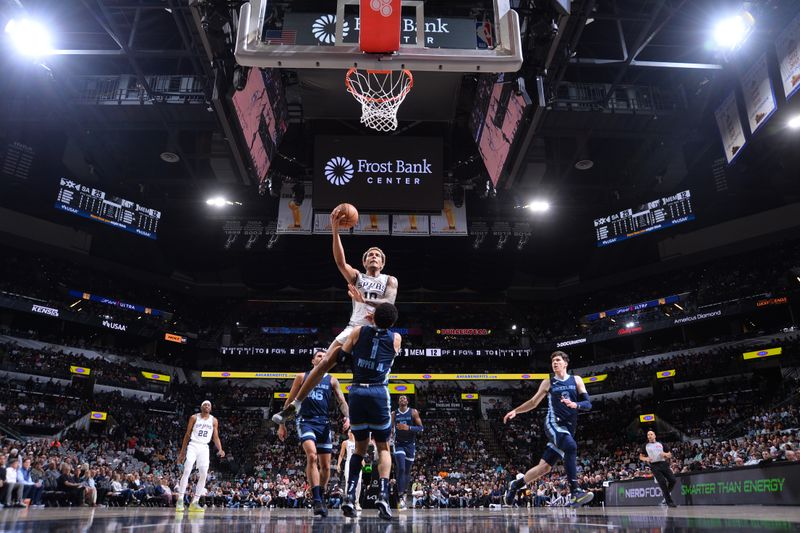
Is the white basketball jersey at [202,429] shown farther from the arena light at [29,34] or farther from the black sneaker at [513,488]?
the arena light at [29,34]

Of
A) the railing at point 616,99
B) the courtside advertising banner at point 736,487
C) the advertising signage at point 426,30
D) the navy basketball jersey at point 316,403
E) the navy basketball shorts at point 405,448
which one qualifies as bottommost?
the courtside advertising banner at point 736,487

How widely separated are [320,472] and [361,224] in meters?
13.4

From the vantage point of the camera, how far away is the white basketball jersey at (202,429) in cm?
970

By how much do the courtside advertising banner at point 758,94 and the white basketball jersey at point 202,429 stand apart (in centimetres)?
1293

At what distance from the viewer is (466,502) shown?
2133 cm

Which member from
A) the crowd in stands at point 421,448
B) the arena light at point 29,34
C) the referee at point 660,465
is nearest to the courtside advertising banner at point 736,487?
the referee at point 660,465

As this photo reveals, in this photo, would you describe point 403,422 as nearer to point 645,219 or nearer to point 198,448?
point 198,448

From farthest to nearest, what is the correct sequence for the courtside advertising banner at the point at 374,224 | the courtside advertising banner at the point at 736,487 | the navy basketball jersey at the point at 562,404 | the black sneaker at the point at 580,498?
1. the courtside advertising banner at the point at 374,224
2. the courtside advertising banner at the point at 736,487
3. the navy basketball jersey at the point at 562,404
4. the black sneaker at the point at 580,498

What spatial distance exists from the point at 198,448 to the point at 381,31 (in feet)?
25.0

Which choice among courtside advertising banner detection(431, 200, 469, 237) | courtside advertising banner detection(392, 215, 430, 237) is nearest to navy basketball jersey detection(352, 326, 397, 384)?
courtside advertising banner detection(392, 215, 430, 237)

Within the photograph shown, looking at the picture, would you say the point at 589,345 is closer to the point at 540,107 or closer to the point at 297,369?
the point at 297,369

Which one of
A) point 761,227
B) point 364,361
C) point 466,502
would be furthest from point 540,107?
point 761,227

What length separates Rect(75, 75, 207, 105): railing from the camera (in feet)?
46.2

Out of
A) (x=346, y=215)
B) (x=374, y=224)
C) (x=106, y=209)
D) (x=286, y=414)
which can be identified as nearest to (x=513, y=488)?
(x=286, y=414)
